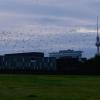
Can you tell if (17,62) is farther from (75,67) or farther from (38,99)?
(38,99)

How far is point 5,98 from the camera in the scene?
728 inches

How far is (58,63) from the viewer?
3516 inches

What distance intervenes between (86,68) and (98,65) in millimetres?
3157

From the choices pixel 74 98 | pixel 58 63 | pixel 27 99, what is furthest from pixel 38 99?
pixel 58 63

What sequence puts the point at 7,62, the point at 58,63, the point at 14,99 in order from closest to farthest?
the point at 14,99, the point at 58,63, the point at 7,62

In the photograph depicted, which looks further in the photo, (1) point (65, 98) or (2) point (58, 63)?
(2) point (58, 63)

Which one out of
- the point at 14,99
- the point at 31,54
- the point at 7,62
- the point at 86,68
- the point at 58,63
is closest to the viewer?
the point at 14,99

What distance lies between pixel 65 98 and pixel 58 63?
70622mm

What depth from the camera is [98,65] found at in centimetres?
7969

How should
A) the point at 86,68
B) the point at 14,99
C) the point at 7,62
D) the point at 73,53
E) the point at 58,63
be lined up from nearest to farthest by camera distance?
the point at 14,99 → the point at 86,68 → the point at 58,63 → the point at 7,62 → the point at 73,53

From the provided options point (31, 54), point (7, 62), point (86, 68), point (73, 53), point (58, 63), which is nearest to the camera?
point (86, 68)

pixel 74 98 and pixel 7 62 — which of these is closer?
pixel 74 98

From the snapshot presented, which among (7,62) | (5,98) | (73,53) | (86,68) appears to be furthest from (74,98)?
(73,53)

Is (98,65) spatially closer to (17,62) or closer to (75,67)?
(75,67)
